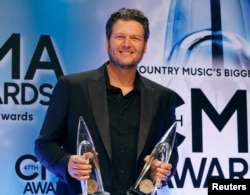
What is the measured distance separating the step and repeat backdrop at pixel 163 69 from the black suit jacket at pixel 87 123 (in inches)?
31.0

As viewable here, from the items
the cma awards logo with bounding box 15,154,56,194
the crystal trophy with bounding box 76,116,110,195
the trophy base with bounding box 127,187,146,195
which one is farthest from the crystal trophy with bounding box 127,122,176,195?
the cma awards logo with bounding box 15,154,56,194

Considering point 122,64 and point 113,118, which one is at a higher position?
point 122,64

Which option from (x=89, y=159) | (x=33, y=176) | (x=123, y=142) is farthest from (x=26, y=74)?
(x=89, y=159)

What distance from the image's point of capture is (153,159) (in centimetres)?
162

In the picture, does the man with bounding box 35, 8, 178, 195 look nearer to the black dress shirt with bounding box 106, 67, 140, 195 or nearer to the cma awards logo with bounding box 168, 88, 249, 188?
the black dress shirt with bounding box 106, 67, 140, 195

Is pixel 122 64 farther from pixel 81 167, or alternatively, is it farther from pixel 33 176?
pixel 33 176

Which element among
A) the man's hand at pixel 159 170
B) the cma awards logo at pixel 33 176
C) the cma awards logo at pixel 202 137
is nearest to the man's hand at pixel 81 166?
the man's hand at pixel 159 170

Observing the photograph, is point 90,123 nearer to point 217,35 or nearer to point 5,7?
point 5,7

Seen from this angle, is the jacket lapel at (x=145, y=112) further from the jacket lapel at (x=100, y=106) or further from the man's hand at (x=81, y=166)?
the man's hand at (x=81, y=166)

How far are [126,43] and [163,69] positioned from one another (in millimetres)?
1055

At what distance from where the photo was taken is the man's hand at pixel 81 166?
147 cm

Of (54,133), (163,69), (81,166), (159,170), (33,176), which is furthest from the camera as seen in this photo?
(163,69)

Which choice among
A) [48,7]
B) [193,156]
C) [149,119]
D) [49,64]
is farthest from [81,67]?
[149,119]

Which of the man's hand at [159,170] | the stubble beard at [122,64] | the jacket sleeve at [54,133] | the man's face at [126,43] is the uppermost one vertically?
the man's face at [126,43]
